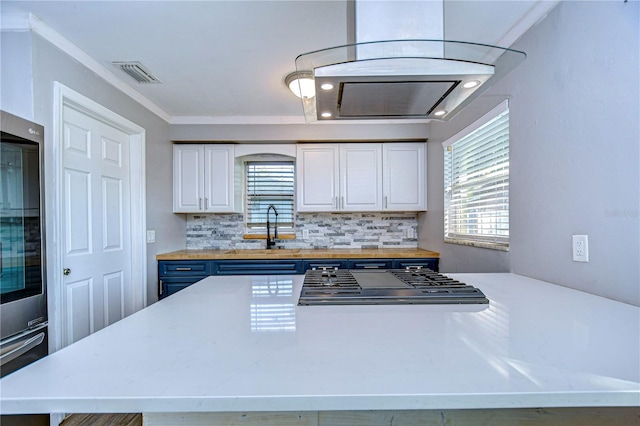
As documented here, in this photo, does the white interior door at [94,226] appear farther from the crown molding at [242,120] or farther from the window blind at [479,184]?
the window blind at [479,184]

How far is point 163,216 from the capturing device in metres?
3.18

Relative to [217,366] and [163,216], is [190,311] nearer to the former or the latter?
[217,366]

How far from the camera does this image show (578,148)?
1.36 meters

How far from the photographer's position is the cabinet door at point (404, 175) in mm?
3377

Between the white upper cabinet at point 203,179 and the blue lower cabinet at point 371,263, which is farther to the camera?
the white upper cabinet at point 203,179

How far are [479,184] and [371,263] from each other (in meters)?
1.23

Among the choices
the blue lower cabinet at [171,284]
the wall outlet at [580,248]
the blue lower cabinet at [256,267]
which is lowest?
the blue lower cabinet at [171,284]

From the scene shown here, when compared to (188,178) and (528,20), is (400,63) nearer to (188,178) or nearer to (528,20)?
(528,20)

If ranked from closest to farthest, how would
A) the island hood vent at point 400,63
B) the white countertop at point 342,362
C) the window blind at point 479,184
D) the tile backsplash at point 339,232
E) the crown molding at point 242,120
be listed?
1. the white countertop at point 342,362
2. the island hood vent at point 400,63
3. the window blind at point 479,184
4. the crown molding at point 242,120
5. the tile backsplash at point 339,232

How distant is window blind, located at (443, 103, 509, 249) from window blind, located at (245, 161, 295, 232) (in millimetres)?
1773

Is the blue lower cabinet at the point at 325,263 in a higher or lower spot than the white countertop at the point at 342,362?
lower

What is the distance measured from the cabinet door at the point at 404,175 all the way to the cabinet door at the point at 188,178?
1983 mm

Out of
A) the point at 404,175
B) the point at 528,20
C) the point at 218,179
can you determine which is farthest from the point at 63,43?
the point at 404,175

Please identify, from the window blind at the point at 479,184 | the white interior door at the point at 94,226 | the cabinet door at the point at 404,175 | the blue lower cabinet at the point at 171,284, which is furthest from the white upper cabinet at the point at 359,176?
the white interior door at the point at 94,226
